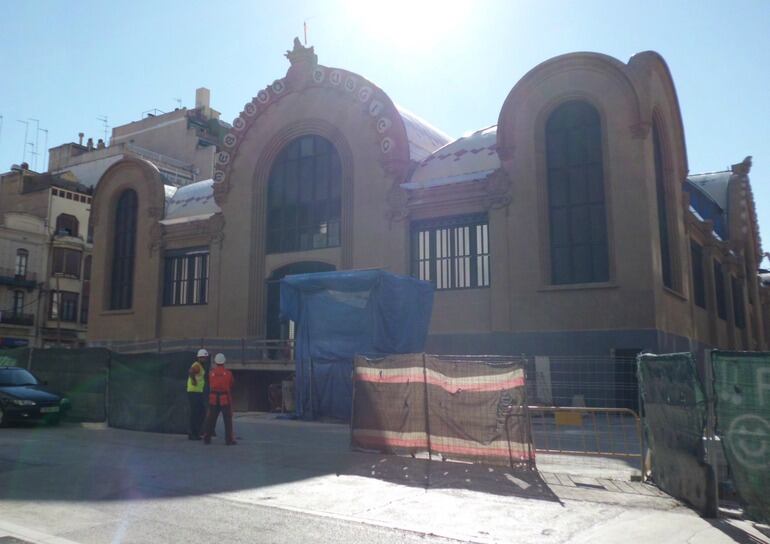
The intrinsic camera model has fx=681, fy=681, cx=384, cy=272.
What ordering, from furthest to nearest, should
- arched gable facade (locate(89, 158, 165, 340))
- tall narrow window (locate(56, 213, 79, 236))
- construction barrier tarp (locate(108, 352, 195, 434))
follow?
tall narrow window (locate(56, 213, 79, 236)) < arched gable facade (locate(89, 158, 165, 340)) < construction barrier tarp (locate(108, 352, 195, 434))

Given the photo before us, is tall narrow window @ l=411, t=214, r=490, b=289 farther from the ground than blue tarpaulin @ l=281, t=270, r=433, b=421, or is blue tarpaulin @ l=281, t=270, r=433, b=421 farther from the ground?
tall narrow window @ l=411, t=214, r=490, b=289

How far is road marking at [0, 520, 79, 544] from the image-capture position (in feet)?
20.9

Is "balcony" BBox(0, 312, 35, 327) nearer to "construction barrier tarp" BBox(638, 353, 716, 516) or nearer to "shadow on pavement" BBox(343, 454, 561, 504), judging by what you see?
"shadow on pavement" BBox(343, 454, 561, 504)

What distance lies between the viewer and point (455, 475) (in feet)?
33.1

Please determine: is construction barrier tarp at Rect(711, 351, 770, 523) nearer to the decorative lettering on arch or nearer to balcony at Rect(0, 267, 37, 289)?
the decorative lettering on arch

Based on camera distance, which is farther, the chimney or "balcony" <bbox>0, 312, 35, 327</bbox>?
the chimney

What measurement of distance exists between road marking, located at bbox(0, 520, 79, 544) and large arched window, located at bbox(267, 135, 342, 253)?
21031 millimetres

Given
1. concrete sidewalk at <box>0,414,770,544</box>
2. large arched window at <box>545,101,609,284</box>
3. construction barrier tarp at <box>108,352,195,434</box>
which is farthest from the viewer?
large arched window at <box>545,101,609,284</box>

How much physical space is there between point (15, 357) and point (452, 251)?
48.2 feet

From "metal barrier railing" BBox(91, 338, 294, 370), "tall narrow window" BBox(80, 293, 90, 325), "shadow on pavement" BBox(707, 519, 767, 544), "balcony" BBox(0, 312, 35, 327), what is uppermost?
"tall narrow window" BBox(80, 293, 90, 325)

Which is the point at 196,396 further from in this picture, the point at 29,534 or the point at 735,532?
the point at 735,532

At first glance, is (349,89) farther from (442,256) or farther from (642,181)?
(642,181)

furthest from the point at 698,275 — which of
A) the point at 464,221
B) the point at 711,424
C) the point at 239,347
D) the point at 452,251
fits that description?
the point at 711,424

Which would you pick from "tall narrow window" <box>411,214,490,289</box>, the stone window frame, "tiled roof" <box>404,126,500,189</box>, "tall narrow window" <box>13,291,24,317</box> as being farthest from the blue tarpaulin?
"tall narrow window" <box>13,291,24,317</box>
